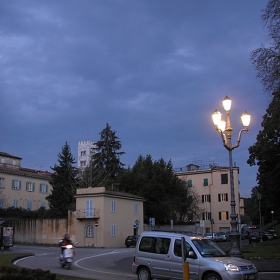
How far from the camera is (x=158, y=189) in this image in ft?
202

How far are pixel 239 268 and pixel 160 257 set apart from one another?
2766 millimetres

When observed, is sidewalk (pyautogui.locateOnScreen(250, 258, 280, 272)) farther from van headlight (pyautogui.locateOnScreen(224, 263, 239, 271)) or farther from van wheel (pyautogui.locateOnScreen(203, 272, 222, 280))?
van headlight (pyautogui.locateOnScreen(224, 263, 239, 271))

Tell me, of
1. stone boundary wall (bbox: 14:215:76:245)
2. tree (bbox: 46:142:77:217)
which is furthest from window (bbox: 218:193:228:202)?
→ stone boundary wall (bbox: 14:215:76:245)

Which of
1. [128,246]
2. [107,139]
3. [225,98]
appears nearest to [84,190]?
[128,246]

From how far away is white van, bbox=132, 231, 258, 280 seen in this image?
11.2 metres

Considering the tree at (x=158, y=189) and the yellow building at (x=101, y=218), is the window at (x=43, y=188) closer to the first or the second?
the tree at (x=158, y=189)

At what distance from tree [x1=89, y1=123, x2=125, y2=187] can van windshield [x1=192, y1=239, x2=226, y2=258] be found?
57301 mm

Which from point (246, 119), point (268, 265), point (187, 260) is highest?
point (246, 119)

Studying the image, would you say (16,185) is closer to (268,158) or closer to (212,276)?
(268,158)

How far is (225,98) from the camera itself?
17422mm

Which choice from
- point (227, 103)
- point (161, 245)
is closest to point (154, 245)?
point (161, 245)

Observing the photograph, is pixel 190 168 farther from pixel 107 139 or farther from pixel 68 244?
pixel 68 244

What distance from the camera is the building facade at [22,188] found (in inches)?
2453

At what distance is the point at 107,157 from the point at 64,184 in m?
14.9
